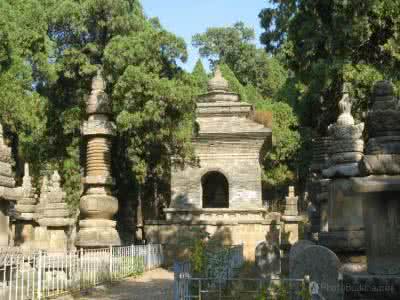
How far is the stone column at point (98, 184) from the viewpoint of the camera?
14.8 m

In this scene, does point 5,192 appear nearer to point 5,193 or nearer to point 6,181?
point 5,193

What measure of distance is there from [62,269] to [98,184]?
11.6 feet

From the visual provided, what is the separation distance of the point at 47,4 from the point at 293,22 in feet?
55.3

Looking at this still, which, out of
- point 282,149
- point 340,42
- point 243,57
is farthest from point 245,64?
point 340,42

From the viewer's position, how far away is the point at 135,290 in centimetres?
1309

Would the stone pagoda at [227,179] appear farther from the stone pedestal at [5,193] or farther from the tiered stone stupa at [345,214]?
the stone pedestal at [5,193]

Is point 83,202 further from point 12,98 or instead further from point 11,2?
point 11,2

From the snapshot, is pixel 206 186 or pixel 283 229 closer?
pixel 283 229

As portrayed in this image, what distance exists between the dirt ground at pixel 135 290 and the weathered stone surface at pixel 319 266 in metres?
3.77

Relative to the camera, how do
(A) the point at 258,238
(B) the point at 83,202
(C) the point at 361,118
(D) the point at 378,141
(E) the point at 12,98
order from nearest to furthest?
(D) the point at 378,141
(B) the point at 83,202
(C) the point at 361,118
(A) the point at 258,238
(E) the point at 12,98

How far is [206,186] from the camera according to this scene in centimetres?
2897

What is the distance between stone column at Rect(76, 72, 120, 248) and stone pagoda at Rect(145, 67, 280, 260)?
834 cm

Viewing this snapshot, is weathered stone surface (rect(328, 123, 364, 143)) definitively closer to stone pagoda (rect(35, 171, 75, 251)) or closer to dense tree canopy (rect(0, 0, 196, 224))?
stone pagoda (rect(35, 171, 75, 251))

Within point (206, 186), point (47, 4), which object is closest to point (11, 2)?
point (47, 4)
